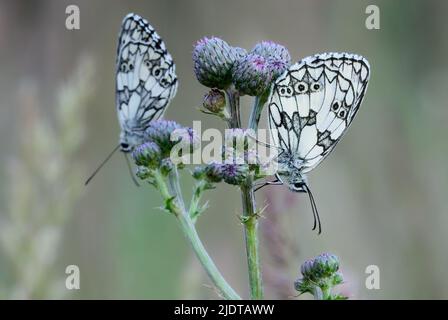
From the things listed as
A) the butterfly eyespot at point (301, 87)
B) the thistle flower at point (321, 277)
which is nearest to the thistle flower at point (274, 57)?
the butterfly eyespot at point (301, 87)

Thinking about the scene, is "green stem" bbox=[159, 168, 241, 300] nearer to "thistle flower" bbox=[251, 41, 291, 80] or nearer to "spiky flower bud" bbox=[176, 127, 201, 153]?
"spiky flower bud" bbox=[176, 127, 201, 153]

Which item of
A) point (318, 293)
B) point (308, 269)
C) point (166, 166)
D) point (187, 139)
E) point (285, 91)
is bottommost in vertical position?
point (318, 293)

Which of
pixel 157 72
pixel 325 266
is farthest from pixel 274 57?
pixel 325 266

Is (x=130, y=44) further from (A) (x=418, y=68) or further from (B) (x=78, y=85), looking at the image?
(A) (x=418, y=68)

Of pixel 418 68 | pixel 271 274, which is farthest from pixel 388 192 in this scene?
pixel 271 274

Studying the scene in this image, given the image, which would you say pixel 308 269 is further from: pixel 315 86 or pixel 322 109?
pixel 315 86

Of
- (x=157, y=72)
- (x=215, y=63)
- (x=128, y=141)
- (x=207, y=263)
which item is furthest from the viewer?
(x=128, y=141)

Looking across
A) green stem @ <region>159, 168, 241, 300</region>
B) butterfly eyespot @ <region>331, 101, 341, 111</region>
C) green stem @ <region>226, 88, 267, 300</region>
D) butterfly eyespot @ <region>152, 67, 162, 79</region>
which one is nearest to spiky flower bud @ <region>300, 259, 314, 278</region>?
green stem @ <region>226, 88, 267, 300</region>
